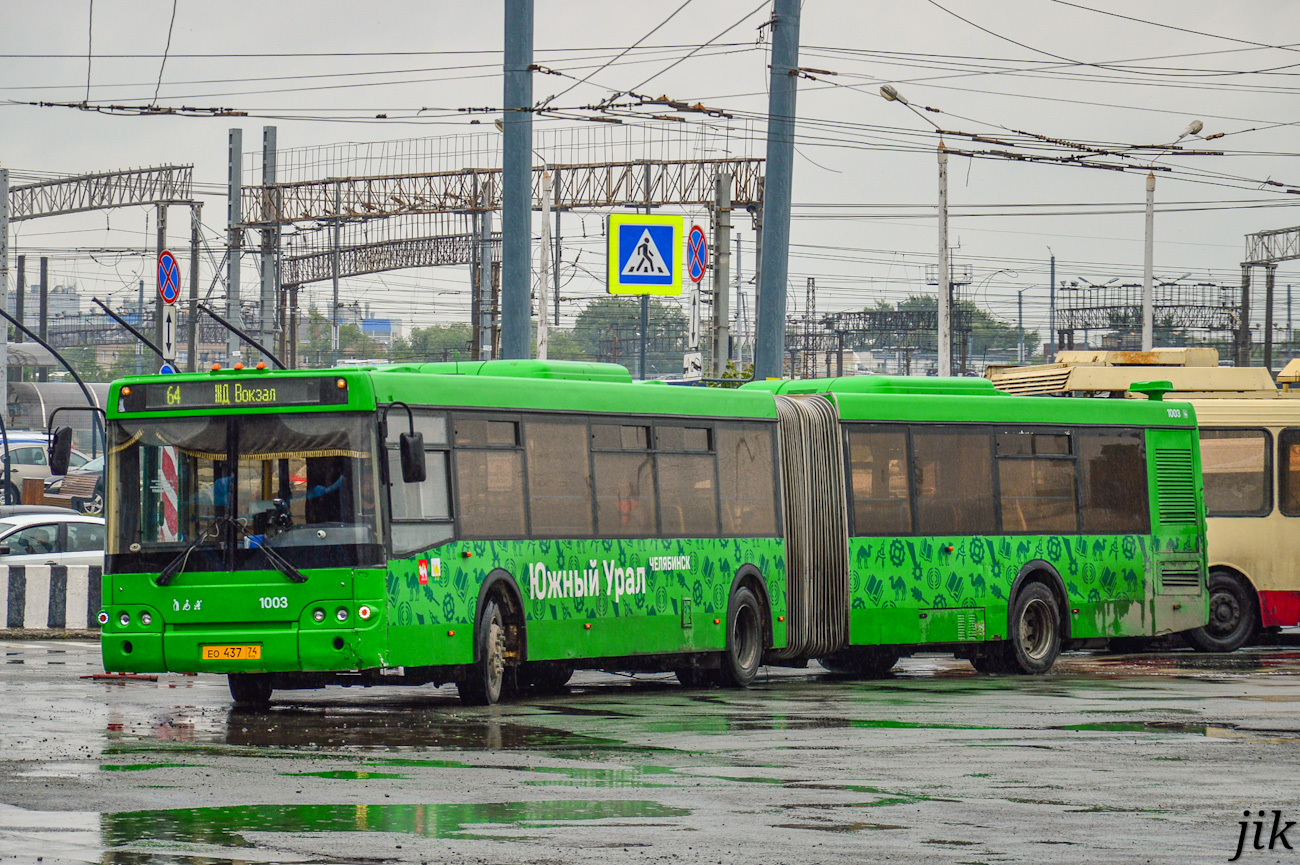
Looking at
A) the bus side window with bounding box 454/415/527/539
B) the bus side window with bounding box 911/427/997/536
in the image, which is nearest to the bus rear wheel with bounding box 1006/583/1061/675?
the bus side window with bounding box 911/427/997/536

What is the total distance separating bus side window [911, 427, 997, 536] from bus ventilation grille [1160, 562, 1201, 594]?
8.85 ft

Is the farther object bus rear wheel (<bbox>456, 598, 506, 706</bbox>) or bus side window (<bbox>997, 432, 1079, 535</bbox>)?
bus side window (<bbox>997, 432, 1079, 535</bbox>)

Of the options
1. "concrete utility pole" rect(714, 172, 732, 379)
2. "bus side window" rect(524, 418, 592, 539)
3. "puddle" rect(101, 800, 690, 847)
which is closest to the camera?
"puddle" rect(101, 800, 690, 847)

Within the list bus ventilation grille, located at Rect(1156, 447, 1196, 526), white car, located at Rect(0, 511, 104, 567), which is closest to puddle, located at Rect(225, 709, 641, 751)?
bus ventilation grille, located at Rect(1156, 447, 1196, 526)

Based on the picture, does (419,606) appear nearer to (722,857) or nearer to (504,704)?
(504,704)

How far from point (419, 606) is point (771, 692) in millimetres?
3918

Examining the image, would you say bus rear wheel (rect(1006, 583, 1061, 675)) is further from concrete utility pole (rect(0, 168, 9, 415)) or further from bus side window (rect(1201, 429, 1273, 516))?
concrete utility pole (rect(0, 168, 9, 415))

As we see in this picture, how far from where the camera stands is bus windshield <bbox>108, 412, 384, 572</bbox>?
47.0ft

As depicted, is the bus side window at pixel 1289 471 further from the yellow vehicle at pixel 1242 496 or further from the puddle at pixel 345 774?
the puddle at pixel 345 774

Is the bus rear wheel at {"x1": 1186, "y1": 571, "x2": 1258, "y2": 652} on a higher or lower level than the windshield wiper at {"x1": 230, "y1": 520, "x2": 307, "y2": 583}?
lower

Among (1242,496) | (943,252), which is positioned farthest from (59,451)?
(943,252)

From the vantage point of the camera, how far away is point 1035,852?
7.95 meters

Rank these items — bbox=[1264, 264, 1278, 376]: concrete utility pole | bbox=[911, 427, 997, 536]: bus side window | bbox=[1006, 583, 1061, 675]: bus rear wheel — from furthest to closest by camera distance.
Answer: bbox=[1264, 264, 1278, 376]: concrete utility pole → bbox=[1006, 583, 1061, 675]: bus rear wheel → bbox=[911, 427, 997, 536]: bus side window

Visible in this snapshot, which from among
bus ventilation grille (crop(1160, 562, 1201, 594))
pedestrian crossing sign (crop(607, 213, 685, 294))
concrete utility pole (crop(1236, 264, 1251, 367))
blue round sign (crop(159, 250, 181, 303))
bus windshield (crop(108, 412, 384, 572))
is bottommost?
bus ventilation grille (crop(1160, 562, 1201, 594))
